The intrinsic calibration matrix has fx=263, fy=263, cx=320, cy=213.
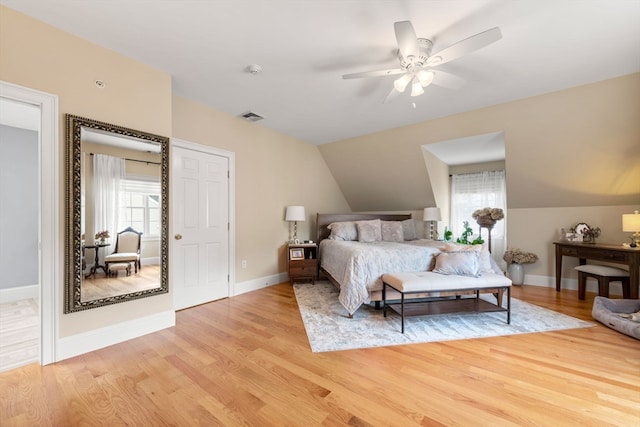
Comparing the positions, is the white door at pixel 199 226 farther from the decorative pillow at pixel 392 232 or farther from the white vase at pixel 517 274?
the white vase at pixel 517 274

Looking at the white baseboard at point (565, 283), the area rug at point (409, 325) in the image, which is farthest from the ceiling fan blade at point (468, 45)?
the white baseboard at point (565, 283)

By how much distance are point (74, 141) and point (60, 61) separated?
25.8 inches

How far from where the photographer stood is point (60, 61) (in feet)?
7.13

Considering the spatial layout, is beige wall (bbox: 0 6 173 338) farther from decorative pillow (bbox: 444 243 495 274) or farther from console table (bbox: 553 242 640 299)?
console table (bbox: 553 242 640 299)

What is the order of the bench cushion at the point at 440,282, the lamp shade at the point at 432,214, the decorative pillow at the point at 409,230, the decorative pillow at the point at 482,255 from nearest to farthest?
the bench cushion at the point at 440,282, the decorative pillow at the point at 482,255, the lamp shade at the point at 432,214, the decorative pillow at the point at 409,230

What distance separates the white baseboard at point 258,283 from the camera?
157 inches

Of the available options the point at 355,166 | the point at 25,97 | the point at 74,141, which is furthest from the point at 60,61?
the point at 355,166

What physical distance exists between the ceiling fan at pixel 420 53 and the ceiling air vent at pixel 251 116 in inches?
78.9

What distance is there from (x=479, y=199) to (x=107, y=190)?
6.36m

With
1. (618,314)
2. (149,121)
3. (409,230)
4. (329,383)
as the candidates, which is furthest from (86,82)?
(618,314)

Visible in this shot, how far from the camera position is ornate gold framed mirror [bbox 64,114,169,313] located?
7.29ft

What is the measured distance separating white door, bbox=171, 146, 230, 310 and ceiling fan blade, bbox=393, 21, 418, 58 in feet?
Result: 8.98

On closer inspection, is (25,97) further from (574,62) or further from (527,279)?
(527,279)

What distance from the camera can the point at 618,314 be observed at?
2877 mm
